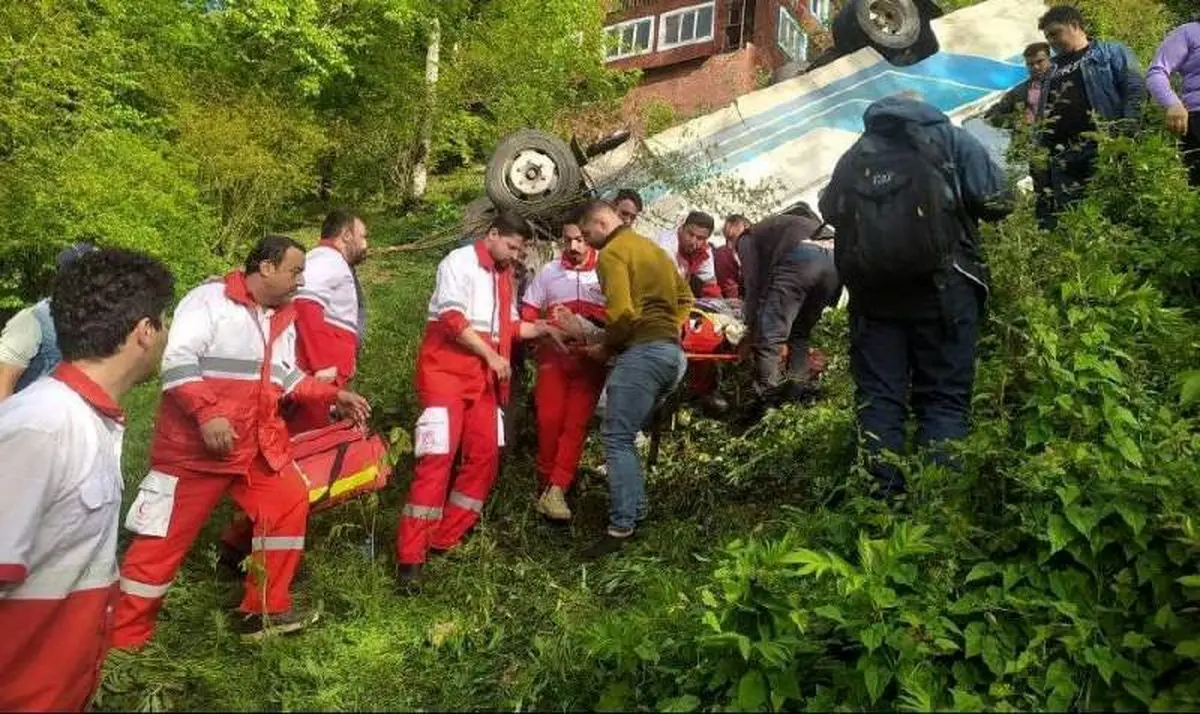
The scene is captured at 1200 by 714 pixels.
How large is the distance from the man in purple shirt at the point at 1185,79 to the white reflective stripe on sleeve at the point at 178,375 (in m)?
5.17

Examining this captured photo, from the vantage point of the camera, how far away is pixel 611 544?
4.64m

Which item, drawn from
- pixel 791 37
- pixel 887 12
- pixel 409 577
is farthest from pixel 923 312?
pixel 791 37

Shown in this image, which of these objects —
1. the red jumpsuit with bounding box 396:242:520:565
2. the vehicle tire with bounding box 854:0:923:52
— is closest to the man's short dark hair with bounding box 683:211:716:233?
the red jumpsuit with bounding box 396:242:520:565

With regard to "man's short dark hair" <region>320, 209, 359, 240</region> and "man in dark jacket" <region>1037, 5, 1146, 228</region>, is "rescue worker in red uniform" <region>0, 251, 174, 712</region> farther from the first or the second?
"man in dark jacket" <region>1037, 5, 1146, 228</region>

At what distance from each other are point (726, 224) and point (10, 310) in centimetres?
972

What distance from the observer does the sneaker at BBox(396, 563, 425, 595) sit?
4.42m

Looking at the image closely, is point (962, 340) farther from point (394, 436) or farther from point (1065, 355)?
point (394, 436)

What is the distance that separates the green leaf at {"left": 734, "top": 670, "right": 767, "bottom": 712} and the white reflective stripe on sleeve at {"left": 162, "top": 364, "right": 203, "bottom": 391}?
2476mm

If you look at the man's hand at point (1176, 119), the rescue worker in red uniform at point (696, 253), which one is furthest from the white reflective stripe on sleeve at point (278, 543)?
the man's hand at point (1176, 119)

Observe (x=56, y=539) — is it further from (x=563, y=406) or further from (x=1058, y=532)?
(x=563, y=406)

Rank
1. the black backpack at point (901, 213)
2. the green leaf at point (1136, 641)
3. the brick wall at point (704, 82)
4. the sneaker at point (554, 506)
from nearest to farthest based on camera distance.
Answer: the green leaf at point (1136, 641)
the black backpack at point (901, 213)
the sneaker at point (554, 506)
the brick wall at point (704, 82)

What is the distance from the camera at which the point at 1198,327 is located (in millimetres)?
3713

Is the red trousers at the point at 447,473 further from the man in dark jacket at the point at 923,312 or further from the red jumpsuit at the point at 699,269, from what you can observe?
the red jumpsuit at the point at 699,269

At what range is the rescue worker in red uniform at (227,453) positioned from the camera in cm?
376
